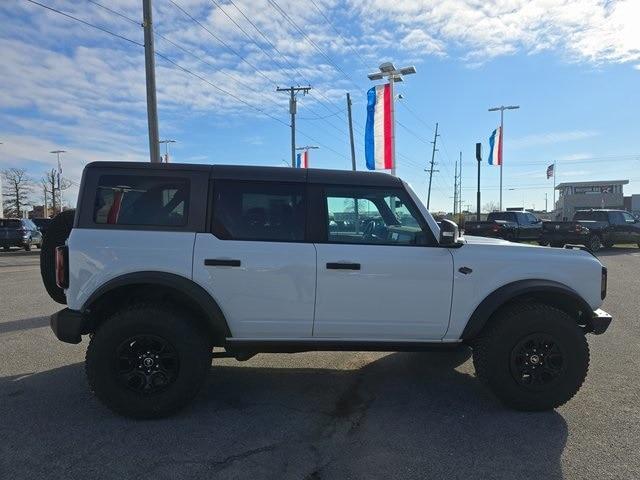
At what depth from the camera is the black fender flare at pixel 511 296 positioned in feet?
13.6

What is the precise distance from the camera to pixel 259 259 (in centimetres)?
402

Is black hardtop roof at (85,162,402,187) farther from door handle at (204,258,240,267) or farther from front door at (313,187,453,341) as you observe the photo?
door handle at (204,258,240,267)

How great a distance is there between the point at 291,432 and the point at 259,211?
5.58ft

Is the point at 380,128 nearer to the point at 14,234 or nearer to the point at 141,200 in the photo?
the point at 141,200

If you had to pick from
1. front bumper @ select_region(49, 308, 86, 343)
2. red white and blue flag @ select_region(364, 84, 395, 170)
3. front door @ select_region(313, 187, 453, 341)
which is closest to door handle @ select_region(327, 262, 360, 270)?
front door @ select_region(313, 187, 453, 341)

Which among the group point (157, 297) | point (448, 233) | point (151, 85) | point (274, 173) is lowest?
point (157, 297)

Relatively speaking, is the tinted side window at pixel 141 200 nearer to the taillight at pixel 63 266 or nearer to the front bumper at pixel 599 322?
the taillight at pixel 63 266

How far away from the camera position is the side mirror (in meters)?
4.06

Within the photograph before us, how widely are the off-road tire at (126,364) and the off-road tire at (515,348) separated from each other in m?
2.32

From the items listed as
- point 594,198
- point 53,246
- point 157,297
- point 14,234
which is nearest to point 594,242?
point 157,297

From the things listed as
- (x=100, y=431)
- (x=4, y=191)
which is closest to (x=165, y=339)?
(x=100, y=431)

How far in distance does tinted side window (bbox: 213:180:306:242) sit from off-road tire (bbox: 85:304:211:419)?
2.68ft

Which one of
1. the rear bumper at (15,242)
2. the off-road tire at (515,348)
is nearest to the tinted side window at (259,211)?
the off-road tire at (515,348)

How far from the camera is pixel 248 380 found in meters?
4.95
